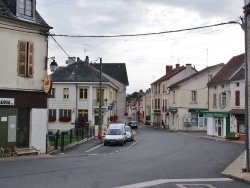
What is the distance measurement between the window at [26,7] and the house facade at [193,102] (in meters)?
44.0

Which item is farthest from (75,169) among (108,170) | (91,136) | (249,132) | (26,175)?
(91,136)

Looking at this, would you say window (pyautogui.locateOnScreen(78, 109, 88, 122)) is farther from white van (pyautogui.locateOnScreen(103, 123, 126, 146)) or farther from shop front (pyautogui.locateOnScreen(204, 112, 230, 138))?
white van (pyautogui.locateOnScreen(103, 123, 126, 146))

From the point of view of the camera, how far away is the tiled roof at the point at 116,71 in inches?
3177

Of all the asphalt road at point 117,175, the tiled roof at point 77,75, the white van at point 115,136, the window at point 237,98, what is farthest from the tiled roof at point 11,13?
the tiled roof at point 77,75

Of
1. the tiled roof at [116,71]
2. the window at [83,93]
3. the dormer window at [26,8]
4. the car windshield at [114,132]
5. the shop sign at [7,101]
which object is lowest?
the car windshield at [114,132]

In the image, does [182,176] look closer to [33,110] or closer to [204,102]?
[33,110]

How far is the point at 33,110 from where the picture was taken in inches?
943

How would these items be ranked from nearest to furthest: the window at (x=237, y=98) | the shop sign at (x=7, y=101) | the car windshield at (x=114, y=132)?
1. the shop sign at (x=7, y=101)
2. the car windshield at (x=114, y=132)
3. the window at (x=237, y=98)

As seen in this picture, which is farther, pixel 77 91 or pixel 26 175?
pixel 77 91

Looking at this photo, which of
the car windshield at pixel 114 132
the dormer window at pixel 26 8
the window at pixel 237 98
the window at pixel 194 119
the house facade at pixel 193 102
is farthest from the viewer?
the window at pixel 194 119

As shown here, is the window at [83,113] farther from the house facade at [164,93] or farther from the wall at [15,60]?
the wall at [15,60]

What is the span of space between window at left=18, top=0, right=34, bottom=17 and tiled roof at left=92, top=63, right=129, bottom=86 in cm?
5576

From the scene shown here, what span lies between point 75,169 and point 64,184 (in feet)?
13.3

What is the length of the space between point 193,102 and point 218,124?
17.6 m
